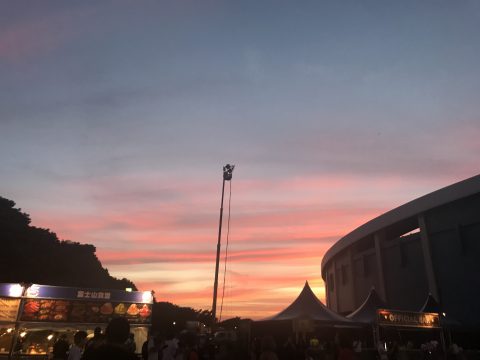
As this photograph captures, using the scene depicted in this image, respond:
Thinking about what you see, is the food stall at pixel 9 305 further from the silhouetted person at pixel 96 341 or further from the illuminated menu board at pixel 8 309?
the silhouetted person at pixel 96 341

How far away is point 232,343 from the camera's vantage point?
7.84m

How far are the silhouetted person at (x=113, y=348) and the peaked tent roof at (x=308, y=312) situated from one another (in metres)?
16.1

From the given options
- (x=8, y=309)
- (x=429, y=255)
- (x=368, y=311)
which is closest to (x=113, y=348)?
(x=8, y=309)

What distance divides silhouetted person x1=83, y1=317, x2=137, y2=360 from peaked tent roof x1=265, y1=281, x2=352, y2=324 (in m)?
16.1

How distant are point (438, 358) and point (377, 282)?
23.9m

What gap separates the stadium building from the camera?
30500mm

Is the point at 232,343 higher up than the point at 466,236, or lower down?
lower down

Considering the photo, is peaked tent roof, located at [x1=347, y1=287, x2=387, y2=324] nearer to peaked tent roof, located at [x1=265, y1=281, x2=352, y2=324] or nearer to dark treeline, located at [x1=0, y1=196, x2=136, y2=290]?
peaked tent roof, located at [x1=265, y1=281, x2=352, y2=324]

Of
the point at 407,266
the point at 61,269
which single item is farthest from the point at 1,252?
the point at 407,266

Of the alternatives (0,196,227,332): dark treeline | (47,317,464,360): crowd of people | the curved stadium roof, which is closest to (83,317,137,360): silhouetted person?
(47,317,464,360): crowd of people

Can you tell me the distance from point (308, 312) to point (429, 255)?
19.0 meters

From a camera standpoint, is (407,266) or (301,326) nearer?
(301,326)

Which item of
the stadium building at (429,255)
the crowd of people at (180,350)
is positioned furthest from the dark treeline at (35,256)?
the stadium building at (429,255)

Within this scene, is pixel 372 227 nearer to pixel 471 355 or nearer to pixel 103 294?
pixel 471 355
